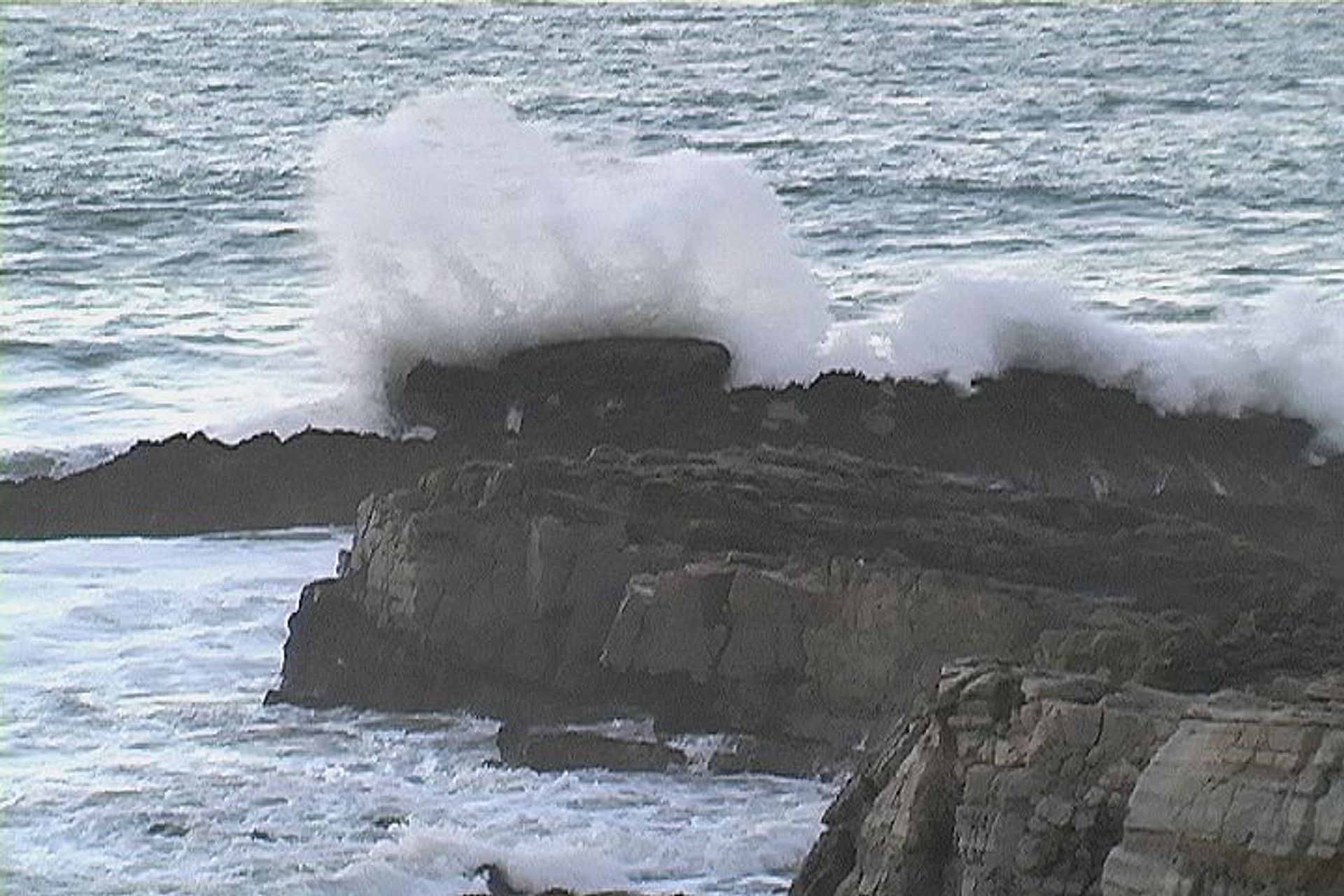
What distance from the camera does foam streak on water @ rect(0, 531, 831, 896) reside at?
11695 millimetres

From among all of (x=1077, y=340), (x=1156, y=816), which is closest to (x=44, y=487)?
(x=1077, y=340)

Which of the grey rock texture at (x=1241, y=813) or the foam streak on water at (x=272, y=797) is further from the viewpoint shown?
the foam streak on water at (x=272, y=797)

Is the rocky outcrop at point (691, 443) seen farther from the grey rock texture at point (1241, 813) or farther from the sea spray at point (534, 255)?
the grey rock texture at point (1241, 813)

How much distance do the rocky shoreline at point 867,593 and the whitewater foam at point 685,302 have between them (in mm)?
481

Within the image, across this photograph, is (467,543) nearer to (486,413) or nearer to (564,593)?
(564,593)

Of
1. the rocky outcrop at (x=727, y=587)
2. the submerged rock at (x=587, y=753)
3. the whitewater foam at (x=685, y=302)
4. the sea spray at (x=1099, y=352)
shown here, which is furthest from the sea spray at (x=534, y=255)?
the submerged rock at (x=587, y=753)

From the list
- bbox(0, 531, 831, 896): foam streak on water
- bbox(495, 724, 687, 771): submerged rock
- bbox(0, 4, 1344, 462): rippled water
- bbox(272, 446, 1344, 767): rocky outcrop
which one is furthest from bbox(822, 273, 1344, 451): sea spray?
bbox(495, 724, 687, 771): submerged rock

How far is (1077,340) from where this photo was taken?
18875 millimetres

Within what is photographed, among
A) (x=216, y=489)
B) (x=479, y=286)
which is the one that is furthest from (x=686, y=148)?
(x=216, y=489)

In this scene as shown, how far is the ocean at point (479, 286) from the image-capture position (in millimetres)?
12492

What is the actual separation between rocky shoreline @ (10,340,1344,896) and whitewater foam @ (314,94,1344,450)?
1.58ft

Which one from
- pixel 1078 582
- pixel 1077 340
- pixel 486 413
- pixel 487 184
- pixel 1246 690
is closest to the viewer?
pixel 1246 690

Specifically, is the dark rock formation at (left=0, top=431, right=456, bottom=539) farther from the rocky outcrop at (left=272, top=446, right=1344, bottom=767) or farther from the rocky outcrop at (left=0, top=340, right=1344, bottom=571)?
the rocky outcrop at (left=272, top=446, right=1344, bottom=767)

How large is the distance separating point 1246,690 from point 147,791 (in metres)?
5.00
